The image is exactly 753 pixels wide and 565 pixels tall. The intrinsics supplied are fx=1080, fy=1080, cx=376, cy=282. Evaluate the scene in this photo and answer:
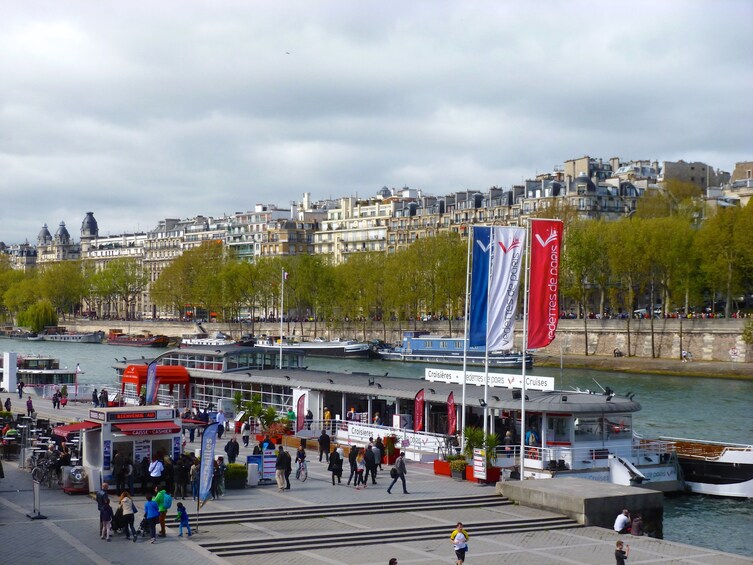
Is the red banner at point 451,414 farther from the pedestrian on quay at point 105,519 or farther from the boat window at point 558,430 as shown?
the pedestrian on quay at point 105,519

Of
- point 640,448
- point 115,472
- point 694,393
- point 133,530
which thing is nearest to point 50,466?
point 115,472

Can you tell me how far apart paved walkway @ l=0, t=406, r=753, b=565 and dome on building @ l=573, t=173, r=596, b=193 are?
390 feet

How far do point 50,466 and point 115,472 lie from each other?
115 inches

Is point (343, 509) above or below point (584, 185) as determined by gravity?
below

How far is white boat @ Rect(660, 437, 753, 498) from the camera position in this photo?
37594 millimetres

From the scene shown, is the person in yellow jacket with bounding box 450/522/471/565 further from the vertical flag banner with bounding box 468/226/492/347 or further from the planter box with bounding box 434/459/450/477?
the vertical flag banner with bounding box 468/226/492/347

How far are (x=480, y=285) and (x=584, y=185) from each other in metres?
113

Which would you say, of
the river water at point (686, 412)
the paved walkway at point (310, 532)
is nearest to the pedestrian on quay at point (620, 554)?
the paved walkway at point (310, 532)

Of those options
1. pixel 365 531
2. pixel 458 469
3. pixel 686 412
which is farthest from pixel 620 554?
pixel 686 412

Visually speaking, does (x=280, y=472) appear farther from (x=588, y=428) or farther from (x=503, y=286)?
(x=588, y=428)

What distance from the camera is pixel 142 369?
173 ft

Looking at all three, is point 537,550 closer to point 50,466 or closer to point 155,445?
point 155,445

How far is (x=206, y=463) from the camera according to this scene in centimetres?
2572

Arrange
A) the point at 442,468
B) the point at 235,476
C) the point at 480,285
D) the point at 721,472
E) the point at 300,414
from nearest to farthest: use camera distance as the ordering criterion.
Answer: the point at 235,476 < the point at 442,468 < the point at 480,285 < the point at 721,472 < the point at 300,414
